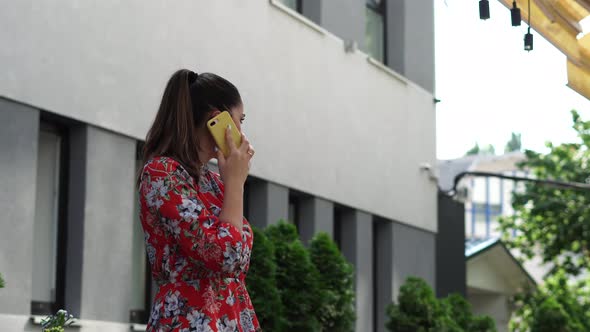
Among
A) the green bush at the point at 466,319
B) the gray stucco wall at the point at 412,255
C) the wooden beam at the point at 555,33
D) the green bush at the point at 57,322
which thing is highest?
the wooden beam at the point at 555,33

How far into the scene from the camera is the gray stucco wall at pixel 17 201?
1062 centimetres

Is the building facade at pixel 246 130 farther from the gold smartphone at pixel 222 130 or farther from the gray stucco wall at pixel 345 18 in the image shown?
the gold smartphone at pixel 222 130

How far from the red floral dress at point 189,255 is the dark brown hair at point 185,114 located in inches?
2.3

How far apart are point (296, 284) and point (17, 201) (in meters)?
3.72

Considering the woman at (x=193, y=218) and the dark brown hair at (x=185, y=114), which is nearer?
the woman at (x=193, y=218)

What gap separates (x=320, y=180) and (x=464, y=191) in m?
5.25

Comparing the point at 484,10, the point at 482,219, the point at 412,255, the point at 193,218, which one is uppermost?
the point at 482,219

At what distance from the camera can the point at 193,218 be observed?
375cm

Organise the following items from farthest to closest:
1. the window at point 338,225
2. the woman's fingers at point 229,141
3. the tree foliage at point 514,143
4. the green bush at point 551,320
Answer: the tree foliage at point 514,143, the green bush at point 551,320, the window at point 338,225, the woman's fingers at point 229,141

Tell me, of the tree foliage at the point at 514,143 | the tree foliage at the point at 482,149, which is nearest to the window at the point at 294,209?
the tree foliage at the point at 514,143

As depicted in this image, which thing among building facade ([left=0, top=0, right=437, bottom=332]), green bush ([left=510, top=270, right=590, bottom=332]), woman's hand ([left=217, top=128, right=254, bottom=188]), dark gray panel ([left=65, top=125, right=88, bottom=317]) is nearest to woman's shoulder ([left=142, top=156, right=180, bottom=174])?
woman's hand ([left=217, top=128, right=254, bottom=188])

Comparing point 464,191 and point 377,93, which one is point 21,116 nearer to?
point 377,93

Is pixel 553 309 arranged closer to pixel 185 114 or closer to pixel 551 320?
pixel 551 320

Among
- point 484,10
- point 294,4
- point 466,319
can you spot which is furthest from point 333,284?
point 466,319
